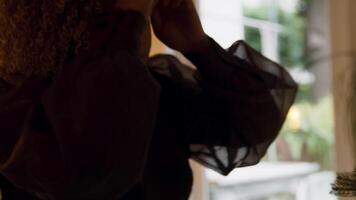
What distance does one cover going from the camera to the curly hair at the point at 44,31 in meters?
0.54

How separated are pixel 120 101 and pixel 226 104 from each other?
214mm

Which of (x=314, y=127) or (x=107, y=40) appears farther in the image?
(x=314, y=127)

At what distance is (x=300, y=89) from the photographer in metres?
1.10

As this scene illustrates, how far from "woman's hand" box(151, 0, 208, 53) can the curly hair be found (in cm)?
13

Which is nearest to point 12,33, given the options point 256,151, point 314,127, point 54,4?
point 54,4

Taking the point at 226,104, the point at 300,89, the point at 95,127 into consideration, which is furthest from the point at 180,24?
the point at 300,89

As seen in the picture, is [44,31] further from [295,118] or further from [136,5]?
[295,118]

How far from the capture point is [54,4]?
543mm

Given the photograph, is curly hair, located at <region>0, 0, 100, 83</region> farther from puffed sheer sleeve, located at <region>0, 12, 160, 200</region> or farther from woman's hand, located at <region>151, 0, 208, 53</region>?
woman's hand, located at <region>151, 0, 208, 53</region>

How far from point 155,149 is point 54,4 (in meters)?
0.20

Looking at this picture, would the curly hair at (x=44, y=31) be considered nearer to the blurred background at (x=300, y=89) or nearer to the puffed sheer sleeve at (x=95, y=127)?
the puffed sheer sleeve at (x=95, y=127)

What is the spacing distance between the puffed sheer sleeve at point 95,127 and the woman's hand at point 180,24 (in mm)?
128

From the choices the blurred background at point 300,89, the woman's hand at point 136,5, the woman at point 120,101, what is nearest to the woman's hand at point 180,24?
the woman at point 120,101

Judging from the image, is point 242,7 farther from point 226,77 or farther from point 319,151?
point 226,77
